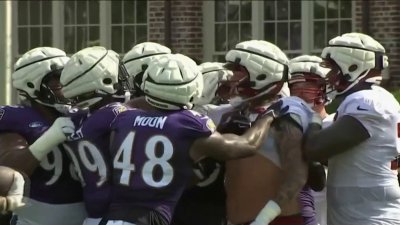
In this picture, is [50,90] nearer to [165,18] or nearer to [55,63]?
[55,63]

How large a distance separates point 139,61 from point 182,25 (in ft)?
29.5

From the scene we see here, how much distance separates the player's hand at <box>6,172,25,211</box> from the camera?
15.7 feet

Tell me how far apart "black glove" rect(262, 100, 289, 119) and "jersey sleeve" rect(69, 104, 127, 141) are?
0.75 m

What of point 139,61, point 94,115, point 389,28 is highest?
point 389,28

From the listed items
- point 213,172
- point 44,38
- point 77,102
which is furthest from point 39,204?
point 44,38

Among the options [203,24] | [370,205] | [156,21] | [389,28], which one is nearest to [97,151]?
[370,205]

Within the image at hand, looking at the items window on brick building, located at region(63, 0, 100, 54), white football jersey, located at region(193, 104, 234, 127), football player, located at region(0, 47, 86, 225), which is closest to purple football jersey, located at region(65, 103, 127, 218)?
football player, located at region(0, 47, 86, 225)

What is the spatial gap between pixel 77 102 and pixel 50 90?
27 cm

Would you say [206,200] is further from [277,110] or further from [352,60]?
[352,60]

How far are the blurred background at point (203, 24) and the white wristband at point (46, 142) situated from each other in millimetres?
9011

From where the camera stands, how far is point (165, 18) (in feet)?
49.4

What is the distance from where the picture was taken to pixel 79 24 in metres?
16.2

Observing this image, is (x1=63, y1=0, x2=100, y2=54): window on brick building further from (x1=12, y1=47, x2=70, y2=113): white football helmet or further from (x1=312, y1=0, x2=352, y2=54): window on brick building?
(x1=12, y1=47, x2=70, y2=113): white football helmet

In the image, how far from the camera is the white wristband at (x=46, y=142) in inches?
209
